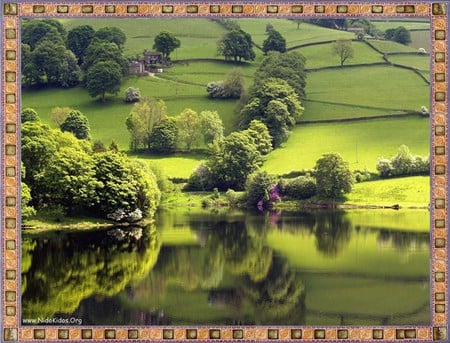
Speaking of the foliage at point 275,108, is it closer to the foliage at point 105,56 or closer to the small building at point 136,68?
the small building at point 136,68

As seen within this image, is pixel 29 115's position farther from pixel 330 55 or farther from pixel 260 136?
pixel 330 55

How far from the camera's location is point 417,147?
19.3 meters

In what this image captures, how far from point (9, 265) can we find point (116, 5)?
172 inches

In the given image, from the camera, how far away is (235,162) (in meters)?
19.6

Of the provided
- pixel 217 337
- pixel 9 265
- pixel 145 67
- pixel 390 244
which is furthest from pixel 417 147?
pixel 9 265

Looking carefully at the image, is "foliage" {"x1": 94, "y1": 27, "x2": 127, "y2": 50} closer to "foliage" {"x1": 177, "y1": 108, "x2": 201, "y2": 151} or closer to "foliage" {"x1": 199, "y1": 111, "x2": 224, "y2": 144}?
"foliage" {"x1": 177, "y1": 108, "x2": 201, "y2": 151}

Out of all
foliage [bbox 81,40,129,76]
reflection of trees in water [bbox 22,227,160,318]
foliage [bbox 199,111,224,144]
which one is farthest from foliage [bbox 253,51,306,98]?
reflection of trees in water [bbox 22,227,160,318]

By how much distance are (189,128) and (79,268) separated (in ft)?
13.8

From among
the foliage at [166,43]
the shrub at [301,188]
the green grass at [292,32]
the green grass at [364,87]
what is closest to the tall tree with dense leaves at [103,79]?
the foliage at [166,43]

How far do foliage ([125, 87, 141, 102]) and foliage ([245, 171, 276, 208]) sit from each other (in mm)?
2899

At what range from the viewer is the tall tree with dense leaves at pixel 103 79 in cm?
1939

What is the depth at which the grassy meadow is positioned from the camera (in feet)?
61.8

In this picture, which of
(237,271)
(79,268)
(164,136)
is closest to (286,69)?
(164,136)

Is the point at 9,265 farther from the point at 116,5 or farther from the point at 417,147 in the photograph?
the point at 417,147
